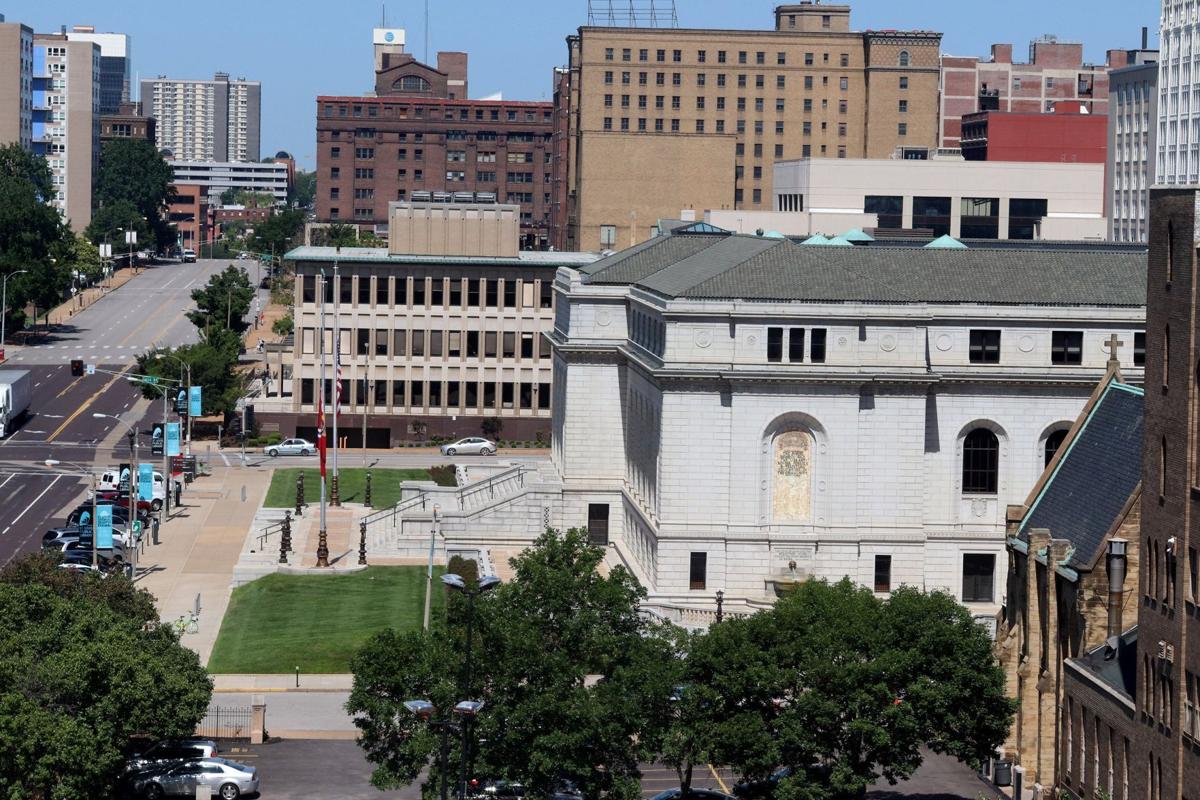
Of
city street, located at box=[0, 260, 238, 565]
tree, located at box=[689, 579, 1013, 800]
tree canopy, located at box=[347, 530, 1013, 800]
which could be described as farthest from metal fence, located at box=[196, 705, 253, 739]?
city street, located at box=[0, 260, 238, 565]

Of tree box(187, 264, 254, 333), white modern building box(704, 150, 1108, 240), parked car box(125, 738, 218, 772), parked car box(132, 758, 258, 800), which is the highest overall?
white modern building box(704, 150, 1108, 240)

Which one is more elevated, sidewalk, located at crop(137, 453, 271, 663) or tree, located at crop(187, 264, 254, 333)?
tree, located at crop(187, 264, 254, 333)

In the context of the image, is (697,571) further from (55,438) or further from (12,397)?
(12,397)

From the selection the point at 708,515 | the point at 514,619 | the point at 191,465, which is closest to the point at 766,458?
the point at 708,515

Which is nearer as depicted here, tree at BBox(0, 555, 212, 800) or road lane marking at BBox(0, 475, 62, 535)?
tree at BBox(0, 555, 212, 800)

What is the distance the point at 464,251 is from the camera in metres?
160

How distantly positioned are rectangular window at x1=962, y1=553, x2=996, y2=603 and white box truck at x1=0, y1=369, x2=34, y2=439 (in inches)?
3229

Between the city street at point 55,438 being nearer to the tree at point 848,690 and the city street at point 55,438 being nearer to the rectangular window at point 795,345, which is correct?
the rectangular window at point 795,345

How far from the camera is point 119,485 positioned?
13138 centimetres

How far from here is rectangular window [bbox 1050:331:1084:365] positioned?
99.0m

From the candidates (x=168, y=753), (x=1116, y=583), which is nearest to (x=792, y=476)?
(x=1116, y=583)

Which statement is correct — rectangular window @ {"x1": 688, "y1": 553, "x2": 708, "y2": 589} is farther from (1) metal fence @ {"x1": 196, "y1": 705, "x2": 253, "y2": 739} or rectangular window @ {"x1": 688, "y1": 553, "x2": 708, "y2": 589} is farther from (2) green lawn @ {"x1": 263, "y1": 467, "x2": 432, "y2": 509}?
(2) green lawn @ {"x1": 263, "y1": 467, "x2": 432, "y2": 509}

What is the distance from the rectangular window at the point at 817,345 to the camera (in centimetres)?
9569

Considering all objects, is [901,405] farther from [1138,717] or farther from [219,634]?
[1138,717]
